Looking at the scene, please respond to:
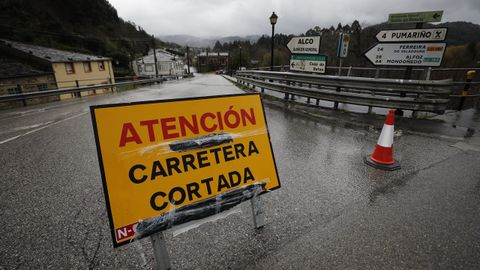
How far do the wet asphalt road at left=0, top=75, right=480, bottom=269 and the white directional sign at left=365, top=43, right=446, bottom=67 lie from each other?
117 inches

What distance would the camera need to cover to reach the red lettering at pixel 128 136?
1808mm

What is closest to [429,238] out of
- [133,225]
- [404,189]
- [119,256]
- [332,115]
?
[404,189]

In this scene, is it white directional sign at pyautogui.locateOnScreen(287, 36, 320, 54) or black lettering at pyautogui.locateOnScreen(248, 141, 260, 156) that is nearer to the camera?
black lettering at pyautogui.locateOnScreen(248, 141, 260, 156)

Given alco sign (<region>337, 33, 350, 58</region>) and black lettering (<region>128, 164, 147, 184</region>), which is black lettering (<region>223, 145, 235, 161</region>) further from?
alco sign (<region>337, 33, 350, 58</region>)

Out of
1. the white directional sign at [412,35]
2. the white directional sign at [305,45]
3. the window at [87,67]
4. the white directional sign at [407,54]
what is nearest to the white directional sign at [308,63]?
the white directional sign at [305,45]

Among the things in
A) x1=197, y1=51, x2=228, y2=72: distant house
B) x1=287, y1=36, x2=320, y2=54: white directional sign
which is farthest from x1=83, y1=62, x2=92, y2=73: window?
x1=197, y1=51, x2=228, y2=72: distant house

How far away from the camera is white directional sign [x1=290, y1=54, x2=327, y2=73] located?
8422 mm

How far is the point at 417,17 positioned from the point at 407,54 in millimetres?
934

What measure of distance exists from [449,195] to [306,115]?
175 inches

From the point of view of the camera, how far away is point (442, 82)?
5652mm

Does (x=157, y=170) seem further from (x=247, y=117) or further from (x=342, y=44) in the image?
(x=342, y=44)

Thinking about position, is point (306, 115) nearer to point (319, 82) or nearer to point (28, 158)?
point (319, 82)

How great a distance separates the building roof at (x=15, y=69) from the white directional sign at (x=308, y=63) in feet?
105

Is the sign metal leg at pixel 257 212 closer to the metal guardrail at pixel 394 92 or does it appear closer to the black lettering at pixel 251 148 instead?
the black lettering at pixel 251 148
